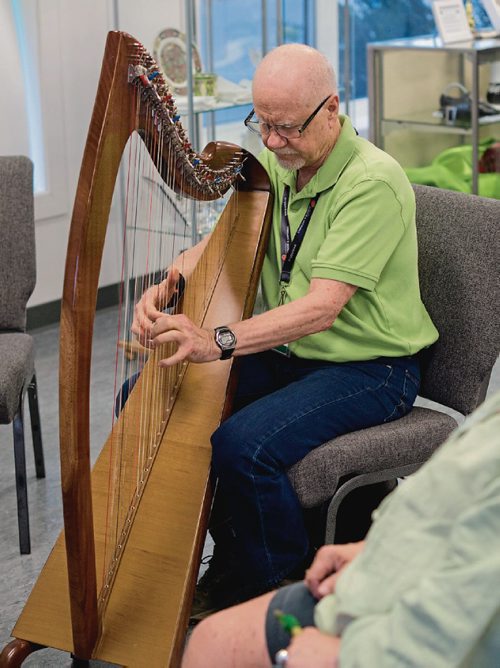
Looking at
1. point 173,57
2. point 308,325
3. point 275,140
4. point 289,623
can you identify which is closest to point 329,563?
point 289,623

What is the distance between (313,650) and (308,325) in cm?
88

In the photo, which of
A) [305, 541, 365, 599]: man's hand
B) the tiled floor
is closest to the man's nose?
[305, 541, 365, 599]: man's hand

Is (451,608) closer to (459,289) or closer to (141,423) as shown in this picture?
(141,423)

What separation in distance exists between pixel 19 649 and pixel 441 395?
94 cm

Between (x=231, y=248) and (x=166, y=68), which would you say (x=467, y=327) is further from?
(x=166, y=68)

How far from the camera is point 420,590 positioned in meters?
1.10

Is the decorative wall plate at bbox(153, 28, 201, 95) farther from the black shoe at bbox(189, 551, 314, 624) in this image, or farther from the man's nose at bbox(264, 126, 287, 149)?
the black shoe at bbox(189, 551, 314, 624)

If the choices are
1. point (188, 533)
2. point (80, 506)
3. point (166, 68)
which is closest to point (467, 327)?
point (188, 533)

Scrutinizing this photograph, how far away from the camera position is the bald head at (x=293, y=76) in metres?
2.00

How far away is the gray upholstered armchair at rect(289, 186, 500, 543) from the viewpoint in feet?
6.39

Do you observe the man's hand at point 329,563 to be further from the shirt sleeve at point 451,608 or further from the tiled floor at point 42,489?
the tiled floor at point 42,489

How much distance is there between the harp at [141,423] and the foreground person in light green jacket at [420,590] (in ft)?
1.23

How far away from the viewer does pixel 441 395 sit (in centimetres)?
216

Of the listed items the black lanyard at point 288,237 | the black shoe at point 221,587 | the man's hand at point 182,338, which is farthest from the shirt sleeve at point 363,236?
the black shoe at point 221,587
